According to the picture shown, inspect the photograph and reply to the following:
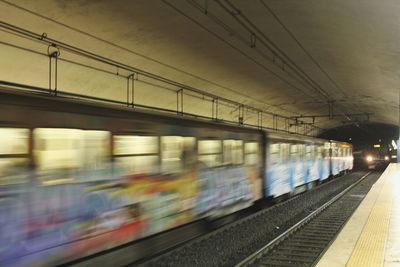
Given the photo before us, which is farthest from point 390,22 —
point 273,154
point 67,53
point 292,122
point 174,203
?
point 292,122

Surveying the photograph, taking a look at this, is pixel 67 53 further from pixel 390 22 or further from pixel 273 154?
pixel 390 22

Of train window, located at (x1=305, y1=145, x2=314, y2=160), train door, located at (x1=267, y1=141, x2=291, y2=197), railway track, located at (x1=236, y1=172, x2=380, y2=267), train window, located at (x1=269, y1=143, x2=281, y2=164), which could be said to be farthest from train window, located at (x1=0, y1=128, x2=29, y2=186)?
train window, located at (x1=305, y1=145, x2=314, y2=160)

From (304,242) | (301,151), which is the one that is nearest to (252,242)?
(304,242)

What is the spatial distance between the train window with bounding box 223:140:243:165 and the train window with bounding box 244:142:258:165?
1.33 ft

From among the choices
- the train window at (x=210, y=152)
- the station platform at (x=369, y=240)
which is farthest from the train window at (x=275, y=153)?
the train window at (x=210, y=152)

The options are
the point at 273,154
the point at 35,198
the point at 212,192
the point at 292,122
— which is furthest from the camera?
the point at 292,122

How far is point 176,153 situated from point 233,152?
288cm

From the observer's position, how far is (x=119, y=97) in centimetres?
1559

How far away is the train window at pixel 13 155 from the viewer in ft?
16.3

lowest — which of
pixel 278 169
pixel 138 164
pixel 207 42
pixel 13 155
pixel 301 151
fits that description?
pixel 278 169

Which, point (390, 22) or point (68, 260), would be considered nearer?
point (68, 260)

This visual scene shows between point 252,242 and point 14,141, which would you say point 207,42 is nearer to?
point 252,242

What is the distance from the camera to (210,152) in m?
9.82

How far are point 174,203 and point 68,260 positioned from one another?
9.50 feet
